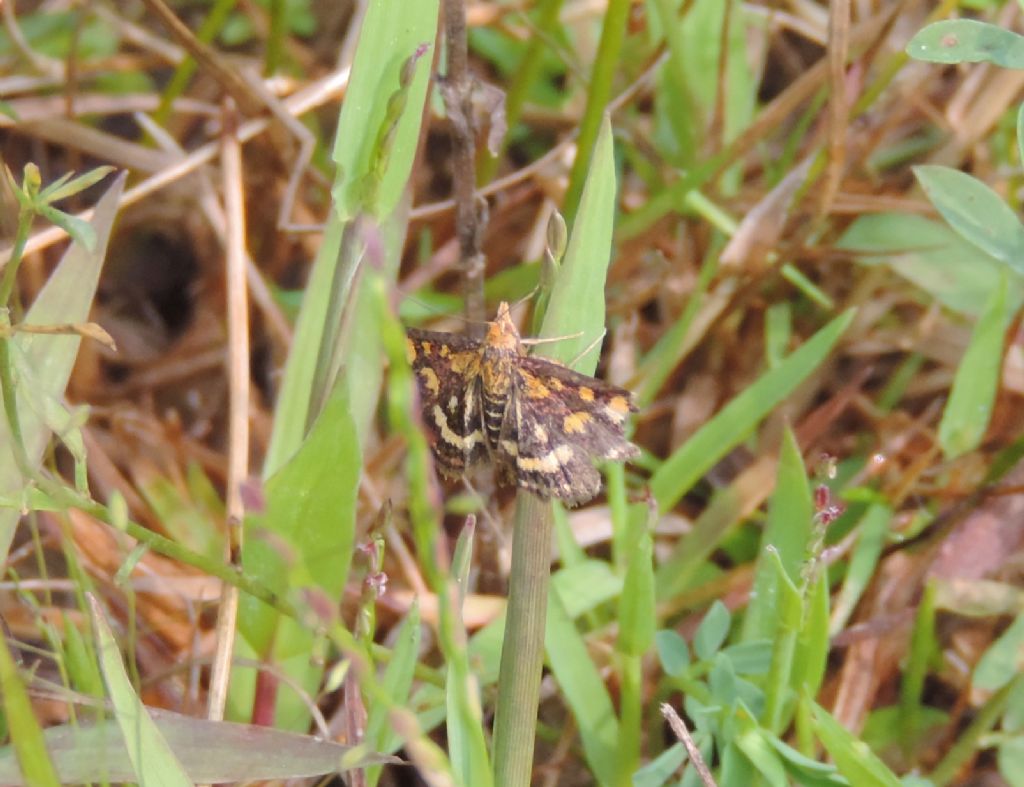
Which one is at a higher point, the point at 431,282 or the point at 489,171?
the point at 489,171

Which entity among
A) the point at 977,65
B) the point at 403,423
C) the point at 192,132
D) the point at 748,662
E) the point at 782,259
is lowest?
the point at 748,662

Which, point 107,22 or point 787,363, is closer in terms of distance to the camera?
point 787,363

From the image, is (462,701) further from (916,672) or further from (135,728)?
(916,672)

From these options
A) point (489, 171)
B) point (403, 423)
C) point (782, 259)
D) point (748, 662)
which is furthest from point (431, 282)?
point (403, 423)

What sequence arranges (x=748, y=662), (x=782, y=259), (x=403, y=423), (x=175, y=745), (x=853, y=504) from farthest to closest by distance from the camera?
(x=782, y=259)
(x=853, y=504)
(x=748, y=662)
(x=175, y=745)
(x=403, y=423)

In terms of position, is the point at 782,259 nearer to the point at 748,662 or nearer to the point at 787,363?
the point at 787,363

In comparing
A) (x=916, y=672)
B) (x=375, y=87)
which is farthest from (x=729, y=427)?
(x=375, y=87)
